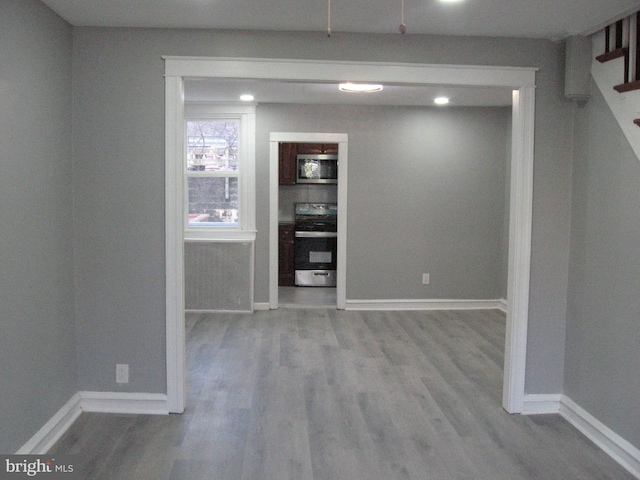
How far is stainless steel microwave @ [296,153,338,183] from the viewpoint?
27.9ft

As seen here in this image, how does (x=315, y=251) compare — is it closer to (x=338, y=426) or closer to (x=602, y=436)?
(x=338, y=426)

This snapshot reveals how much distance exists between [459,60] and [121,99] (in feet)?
6.83

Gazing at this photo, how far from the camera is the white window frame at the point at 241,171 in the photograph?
6.81 m

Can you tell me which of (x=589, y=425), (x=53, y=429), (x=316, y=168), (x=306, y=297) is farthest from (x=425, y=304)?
(x=53, y=429)

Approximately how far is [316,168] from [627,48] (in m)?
5.63

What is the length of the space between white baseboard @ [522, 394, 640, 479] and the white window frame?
3869 millimetres

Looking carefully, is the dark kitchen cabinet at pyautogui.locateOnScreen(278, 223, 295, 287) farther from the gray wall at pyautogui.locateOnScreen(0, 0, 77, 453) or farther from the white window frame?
the gray wall at pyautogui.locateOnScreen(0, 0, 77, 453)

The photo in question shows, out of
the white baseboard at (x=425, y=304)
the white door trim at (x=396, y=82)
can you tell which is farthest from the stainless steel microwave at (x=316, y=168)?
the white door trim at (x=396, y=82)

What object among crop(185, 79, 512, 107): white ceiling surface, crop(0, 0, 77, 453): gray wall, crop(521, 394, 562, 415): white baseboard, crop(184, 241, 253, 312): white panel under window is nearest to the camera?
crop(0, 0, 77, 453): gray wall

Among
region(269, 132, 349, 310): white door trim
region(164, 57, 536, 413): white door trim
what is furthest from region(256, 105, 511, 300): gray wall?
region(164, 57, 536, 413): white door trim

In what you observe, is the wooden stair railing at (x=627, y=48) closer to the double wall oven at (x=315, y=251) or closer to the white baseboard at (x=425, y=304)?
the white baseboard at (x=425, y=304)

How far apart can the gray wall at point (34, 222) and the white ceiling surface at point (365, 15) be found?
322 millimetres

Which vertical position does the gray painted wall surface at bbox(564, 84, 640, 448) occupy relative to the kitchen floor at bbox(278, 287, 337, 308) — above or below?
above

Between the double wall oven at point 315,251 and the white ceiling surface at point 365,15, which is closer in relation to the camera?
the white ceiling surface at point 365,15
